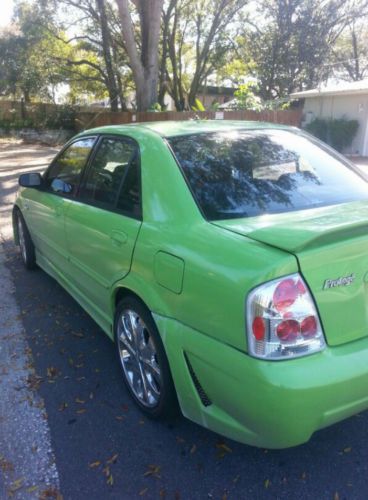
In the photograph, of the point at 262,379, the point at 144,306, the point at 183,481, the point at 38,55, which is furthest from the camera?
the point at 38,55

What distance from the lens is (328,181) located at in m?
2.96

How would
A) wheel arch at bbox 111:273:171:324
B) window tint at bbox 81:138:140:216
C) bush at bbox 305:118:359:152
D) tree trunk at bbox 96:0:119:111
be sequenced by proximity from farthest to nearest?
tree trunk at bbox 96:0:119:111 → bush at bbox 305:118:359:152 → window tint at bbox 81:138:140:216 → wheel arch at bbox 111:273:171:324

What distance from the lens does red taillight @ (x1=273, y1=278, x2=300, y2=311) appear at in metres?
1.99

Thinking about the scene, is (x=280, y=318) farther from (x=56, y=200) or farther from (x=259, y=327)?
(x=56, y=200)

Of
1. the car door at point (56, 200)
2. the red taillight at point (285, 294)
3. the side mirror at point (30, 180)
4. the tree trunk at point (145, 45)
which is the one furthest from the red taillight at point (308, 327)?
the tree trunk at point (145, 45)

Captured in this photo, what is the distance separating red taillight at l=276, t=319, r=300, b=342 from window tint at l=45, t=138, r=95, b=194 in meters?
2.38

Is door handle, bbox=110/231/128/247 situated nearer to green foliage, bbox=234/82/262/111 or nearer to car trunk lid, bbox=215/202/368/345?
car trunk lid, bbox=215/202/368/345

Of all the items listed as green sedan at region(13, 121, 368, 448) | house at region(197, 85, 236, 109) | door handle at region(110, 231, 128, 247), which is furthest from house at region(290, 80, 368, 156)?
house at region(197, 85, 236, 109)

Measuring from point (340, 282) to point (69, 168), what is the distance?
2824 mm

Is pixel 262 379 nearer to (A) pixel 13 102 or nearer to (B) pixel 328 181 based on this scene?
(B) pixel 328 181

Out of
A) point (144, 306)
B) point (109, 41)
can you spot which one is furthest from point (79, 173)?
point (109, 41)

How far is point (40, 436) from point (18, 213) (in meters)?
3.34

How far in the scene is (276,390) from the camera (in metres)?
1.95

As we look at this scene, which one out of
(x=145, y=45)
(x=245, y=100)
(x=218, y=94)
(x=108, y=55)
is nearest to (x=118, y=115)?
(x=108, y=55)
